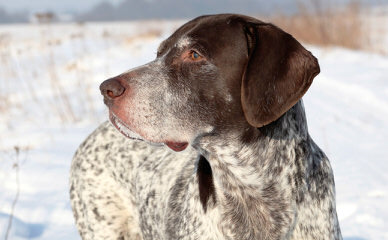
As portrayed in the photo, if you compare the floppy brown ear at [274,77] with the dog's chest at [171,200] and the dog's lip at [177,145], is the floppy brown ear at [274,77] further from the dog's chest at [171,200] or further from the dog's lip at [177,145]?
the dog's chest at [171,200]

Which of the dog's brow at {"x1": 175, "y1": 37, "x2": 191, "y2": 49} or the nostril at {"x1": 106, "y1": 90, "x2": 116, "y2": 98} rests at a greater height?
the dog's brow at {"x1": 175, "y1": 37, "x2": 191, "y2": 49}

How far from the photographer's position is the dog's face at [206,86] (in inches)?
94.3

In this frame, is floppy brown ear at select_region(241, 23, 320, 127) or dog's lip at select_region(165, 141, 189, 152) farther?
dog's lip at select_region(165, 141, 189, 152)

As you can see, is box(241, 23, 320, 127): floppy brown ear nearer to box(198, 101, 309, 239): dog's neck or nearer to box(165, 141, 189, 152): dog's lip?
box(198, 101, 309, 239): dog's neck

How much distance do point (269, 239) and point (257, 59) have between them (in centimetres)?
85

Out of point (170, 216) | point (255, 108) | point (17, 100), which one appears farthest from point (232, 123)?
point (17, 100)

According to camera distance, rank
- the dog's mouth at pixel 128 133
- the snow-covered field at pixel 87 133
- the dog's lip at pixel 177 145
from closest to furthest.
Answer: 1. the dog's mouth at pixel 128 133
2. the dog's lip at pixel 177 145
3. the snow-covered field at pixel 87 133

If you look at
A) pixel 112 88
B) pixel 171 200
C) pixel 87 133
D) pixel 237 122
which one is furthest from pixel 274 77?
pixel 87 133

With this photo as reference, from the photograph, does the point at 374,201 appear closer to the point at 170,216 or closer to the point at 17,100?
the point at 170,216

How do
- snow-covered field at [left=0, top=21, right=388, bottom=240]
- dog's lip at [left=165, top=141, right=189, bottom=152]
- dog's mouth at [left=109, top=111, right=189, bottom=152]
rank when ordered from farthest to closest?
1. snow-covered field at [left=0, top=21, right=388, bottom=240]
2. dog's lip at [left=165, top=141, right=189, bottom=152]
3. dog's mouth at [left=109, top=111, right=189, bottom=152]

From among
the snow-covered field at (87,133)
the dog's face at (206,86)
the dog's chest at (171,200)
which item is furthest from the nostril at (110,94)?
the snow-covered field at (87,133)

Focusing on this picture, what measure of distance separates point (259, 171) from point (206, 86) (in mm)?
478

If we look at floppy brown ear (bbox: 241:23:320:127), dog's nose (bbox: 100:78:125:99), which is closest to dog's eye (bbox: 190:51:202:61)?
floppy brown ear (bbox: 241:23:320:127)

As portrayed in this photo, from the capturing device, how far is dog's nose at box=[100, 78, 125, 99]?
236 centimetres
